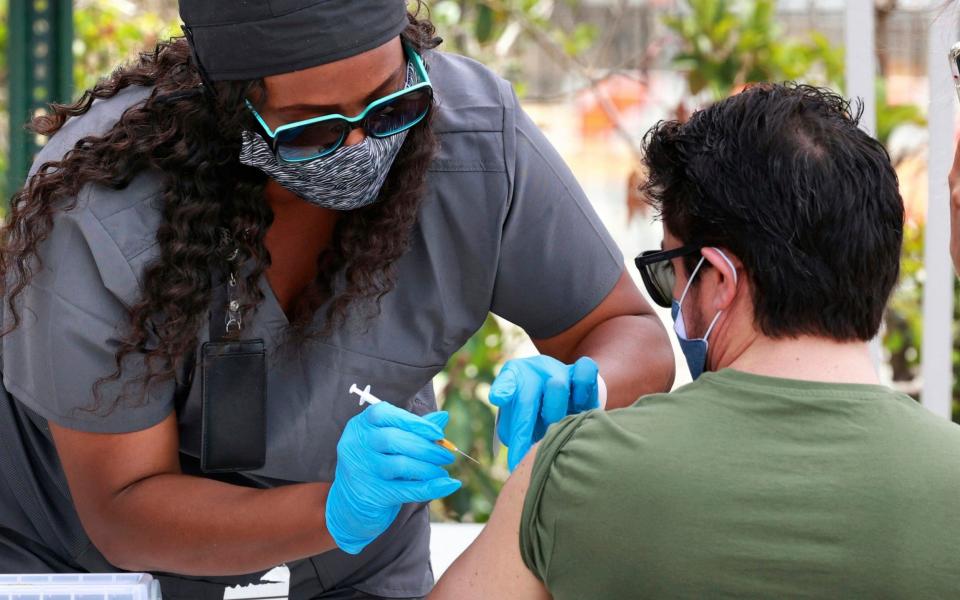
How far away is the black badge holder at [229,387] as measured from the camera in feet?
5.47

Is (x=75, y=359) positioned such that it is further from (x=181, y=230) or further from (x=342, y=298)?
(x=342, y=298)

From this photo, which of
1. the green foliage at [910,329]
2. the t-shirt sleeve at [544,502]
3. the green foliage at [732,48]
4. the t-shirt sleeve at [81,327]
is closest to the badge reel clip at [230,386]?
the t-shirt sleeve at [81,327]

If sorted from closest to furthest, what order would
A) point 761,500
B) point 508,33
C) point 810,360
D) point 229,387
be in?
point 761,500 → point 810,360 → point 229,387 → point 508,33

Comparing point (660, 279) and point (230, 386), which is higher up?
point (660, 279)

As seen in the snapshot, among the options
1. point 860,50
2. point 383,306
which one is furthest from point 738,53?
point 383,306

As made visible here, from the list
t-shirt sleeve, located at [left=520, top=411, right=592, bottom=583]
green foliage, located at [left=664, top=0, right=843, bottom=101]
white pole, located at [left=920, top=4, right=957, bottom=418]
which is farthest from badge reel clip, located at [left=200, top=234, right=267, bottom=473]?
green foliage, located at [left=664, top=0, right=843, bottom=101]

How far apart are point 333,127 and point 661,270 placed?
1.62ft

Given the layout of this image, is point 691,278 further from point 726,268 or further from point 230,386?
point 230,386

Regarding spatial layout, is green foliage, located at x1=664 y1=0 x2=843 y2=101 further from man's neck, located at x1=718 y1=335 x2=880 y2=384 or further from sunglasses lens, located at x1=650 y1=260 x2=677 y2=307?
man's neck, located at x1=718 y1=335 x2=880 y2=384

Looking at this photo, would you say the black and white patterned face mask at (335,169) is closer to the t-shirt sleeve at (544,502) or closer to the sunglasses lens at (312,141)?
the sunglasses lens at (312,141)

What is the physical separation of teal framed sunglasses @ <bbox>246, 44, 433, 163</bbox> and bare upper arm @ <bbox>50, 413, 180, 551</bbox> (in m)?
0.46

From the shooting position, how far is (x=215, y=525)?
1626 millimetres

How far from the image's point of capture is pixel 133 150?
1622 mm

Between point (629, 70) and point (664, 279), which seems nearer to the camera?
point (664, 279)
